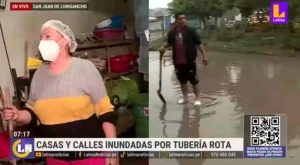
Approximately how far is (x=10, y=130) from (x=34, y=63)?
0.44m

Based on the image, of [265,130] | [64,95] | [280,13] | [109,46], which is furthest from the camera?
[109,46]

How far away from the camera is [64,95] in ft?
7.05

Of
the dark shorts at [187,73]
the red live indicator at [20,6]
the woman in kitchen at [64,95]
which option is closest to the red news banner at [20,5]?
the red live indicator at [20,6]

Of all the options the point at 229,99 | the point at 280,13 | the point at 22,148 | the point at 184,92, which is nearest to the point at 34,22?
the point at 22,148

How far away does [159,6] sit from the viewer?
93.4 inches

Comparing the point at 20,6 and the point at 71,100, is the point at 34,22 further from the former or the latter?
the point at 71,100

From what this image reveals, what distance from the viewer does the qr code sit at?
2.46 meters

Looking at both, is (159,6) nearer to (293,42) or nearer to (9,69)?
(293,42)

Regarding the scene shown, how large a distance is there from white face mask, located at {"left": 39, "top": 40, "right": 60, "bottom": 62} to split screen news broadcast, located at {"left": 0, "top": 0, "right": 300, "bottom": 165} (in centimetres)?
4

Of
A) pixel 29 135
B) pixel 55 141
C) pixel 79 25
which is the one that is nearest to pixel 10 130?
pixel 29 135

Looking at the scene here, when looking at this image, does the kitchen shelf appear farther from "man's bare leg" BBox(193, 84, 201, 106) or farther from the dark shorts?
"man's bare leg" BBox(193, 84, 201, 106)

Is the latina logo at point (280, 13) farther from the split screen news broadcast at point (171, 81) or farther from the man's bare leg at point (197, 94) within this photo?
the man's bare leg at point (197, 94)

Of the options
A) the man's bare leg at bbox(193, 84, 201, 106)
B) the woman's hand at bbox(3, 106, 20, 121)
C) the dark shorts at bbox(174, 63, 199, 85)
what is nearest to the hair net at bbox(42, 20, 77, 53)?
the woman's hand at bbox(3, 106, 20, 121)

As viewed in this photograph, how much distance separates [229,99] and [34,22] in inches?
50.6
